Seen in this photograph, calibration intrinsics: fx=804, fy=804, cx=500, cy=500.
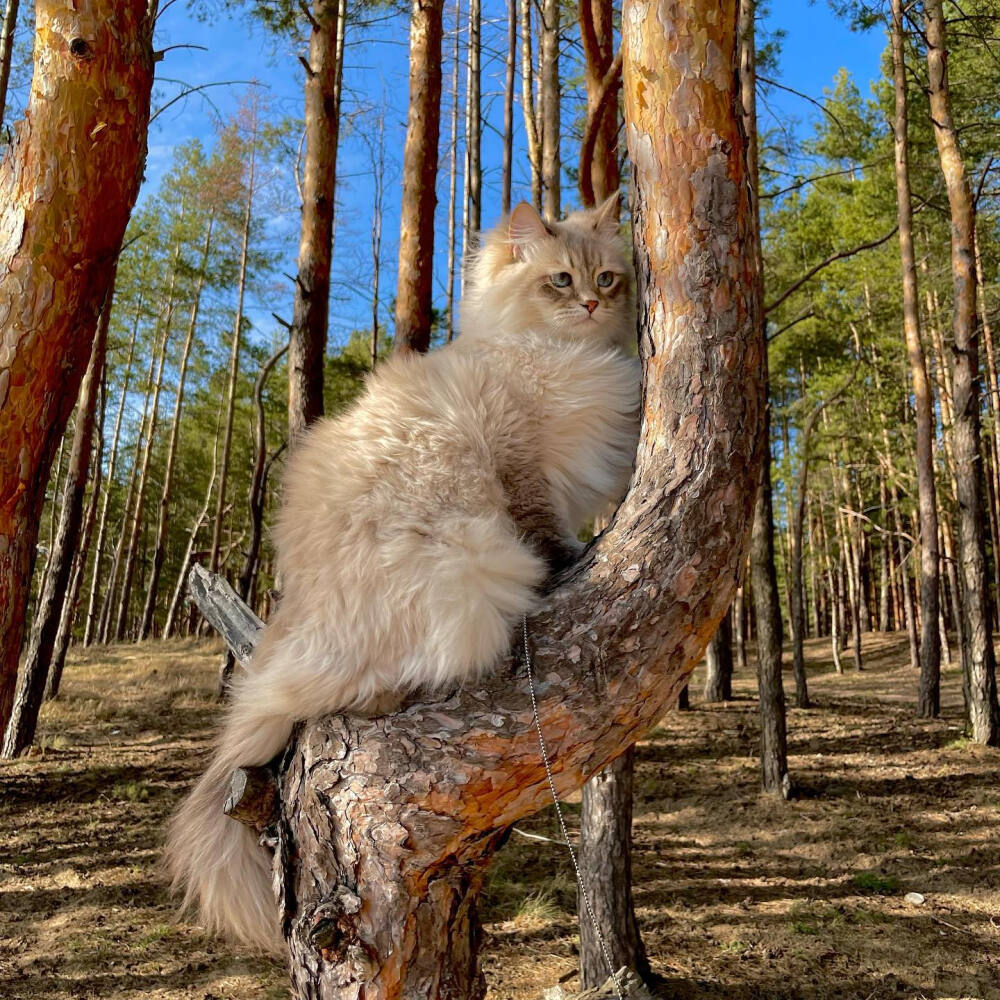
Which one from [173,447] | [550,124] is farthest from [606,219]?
[173,447]

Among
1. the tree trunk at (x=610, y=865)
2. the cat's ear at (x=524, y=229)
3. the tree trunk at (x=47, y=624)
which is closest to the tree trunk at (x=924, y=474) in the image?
the tree trunk at (x=610, y=865)

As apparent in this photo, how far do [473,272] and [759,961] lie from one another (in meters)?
4.63

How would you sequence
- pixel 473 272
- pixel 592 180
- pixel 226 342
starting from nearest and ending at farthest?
pixel 473 272
pixel 592 180
pixel 226 342

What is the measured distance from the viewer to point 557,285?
8.21ft

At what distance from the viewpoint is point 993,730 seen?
8531 mm

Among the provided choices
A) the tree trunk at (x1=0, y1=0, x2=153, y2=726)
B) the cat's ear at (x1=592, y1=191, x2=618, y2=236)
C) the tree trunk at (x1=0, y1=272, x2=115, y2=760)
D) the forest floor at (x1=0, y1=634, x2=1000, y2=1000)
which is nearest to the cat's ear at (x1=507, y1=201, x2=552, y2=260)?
the cat's ear at (x1=592, y1=191, x2=618, y2=236)

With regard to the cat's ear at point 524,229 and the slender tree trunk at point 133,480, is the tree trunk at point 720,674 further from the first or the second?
the slender tree trunk at point 133,480

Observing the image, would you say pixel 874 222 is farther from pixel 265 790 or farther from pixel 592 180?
pixel 265 790

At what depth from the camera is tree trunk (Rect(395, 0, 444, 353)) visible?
214 inches

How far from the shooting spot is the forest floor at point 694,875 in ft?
15.7

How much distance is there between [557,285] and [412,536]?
41.3 inches

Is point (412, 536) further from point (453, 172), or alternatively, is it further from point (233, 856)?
point (453, 172)

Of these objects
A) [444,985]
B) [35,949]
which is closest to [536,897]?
[35,949]

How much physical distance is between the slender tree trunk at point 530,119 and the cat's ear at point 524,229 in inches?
152
